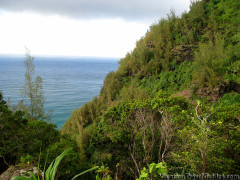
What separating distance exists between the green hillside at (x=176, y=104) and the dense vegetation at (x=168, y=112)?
0.03 meters

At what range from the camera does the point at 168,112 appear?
5934 millimetres

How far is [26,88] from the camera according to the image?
Result: 12750mm

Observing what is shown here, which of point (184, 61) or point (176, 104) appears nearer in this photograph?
point (176, 104)

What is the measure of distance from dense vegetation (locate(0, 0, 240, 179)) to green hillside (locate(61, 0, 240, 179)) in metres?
0.03

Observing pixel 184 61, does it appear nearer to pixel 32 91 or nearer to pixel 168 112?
pixel 168 112

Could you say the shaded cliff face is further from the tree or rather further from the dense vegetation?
the tree

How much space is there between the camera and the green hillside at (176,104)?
435cm

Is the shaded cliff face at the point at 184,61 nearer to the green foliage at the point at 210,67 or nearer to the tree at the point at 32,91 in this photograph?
the green foliage at the point at 210,67

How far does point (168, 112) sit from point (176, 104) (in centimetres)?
77

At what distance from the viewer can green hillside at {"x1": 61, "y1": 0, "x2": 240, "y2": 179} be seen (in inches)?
171

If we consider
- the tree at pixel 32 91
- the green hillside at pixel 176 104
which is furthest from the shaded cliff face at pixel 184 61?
the tree at pixel 32 91

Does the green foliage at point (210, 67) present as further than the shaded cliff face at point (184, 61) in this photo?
No

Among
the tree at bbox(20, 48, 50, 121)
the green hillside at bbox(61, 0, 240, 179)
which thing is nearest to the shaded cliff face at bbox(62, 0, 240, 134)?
the green hillside at bbox(61, 0, 240, 179)

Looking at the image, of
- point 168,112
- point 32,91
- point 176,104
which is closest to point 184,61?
point 176,104
